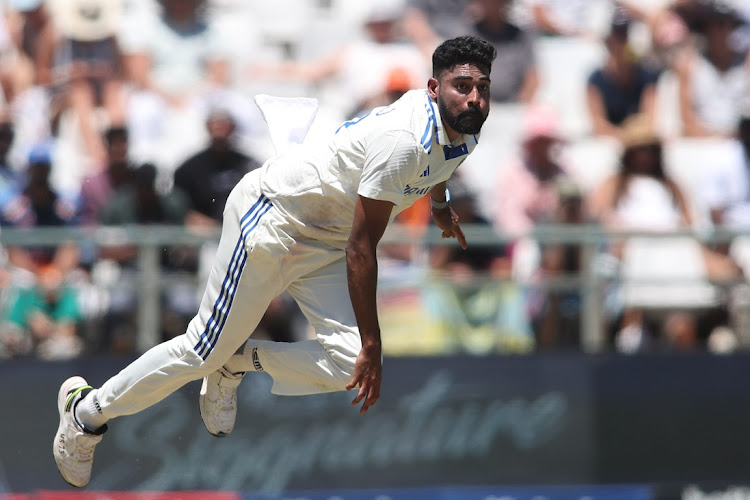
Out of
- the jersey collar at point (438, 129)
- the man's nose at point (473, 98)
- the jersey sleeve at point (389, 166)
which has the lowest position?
the jersey sleeve at point (389, 166)

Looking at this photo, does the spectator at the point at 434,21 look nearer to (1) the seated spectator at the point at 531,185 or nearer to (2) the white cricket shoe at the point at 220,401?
(1) the seated spectator at the point at 531,185

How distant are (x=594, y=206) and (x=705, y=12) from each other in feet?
8.12

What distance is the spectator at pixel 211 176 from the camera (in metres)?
9.00

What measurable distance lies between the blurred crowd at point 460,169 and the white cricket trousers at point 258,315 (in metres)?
2.44

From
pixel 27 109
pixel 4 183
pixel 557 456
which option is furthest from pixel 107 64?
pixel 557 456

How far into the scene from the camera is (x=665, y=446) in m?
9.30

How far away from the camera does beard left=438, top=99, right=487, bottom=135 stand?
548cm

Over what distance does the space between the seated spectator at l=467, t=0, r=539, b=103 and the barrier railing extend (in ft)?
6.02

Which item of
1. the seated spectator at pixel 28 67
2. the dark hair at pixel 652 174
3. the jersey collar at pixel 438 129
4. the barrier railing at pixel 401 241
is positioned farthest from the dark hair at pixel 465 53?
the seated spectator at pixel 28 67

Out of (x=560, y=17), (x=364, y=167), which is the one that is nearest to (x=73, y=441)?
(x=364, y=167)

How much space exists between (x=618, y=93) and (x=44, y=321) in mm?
5003

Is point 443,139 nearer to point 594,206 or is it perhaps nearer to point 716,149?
point 594,206

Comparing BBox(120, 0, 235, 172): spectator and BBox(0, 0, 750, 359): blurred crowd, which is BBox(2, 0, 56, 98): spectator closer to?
BBox(0, 0, 750, 359): blurred crowd

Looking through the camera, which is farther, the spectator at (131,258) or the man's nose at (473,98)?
the spectator at (131,258)
